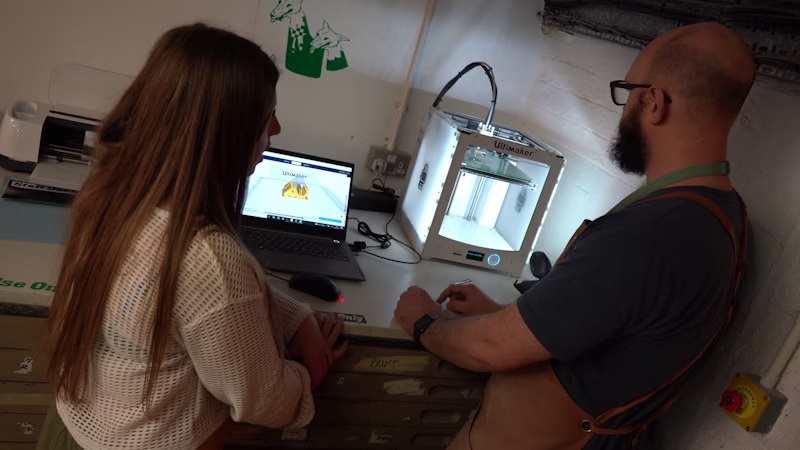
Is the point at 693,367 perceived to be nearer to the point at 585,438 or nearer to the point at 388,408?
the point at 585,438

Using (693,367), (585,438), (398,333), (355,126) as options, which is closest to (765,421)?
Result: (693,367)

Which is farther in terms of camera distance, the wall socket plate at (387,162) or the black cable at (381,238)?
the wall socket plate at (387,162)

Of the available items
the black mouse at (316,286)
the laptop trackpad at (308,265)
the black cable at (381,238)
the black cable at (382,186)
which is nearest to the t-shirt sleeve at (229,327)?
the black mouse at (316,286)

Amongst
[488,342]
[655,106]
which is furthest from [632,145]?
[488,342]

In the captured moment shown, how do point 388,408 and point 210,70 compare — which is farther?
point 388,408

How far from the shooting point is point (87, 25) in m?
1.82

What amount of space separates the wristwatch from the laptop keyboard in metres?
0.36

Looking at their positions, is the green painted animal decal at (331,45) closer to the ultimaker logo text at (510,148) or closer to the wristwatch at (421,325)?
the ultimaker logo text at (510,148)

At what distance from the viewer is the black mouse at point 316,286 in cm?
139

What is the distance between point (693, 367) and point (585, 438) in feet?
0.87

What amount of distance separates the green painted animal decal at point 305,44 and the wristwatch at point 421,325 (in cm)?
108

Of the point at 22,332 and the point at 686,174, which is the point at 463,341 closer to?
the point at 686,174

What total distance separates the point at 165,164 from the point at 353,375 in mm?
785

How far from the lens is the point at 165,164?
0.81 meters
